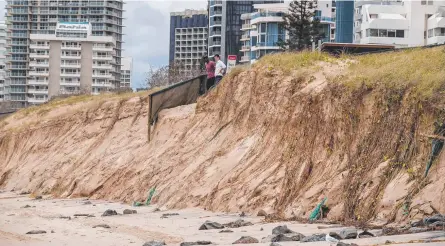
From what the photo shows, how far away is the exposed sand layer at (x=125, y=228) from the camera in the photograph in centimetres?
1998

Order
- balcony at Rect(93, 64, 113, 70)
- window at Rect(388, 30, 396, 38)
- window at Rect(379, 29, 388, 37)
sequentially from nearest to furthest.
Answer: window at Rect(388, 30, 396, 38), window at Rect(379, 29, 388, 37), balcony at Rect(93, 64, 113, 70)

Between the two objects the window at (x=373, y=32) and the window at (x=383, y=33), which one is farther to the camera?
the window at (x=373, y=32)

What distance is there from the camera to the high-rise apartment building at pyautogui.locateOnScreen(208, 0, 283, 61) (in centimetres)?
17162

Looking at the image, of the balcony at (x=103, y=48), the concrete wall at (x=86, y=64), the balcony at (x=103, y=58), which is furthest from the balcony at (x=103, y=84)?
the balcony at (x=103, y=48)

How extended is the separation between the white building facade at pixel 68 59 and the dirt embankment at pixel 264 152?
14998cm

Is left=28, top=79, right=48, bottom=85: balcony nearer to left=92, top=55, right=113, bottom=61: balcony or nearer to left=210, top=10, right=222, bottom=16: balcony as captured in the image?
left=92, top=55, right=113, bottom=61: balcony

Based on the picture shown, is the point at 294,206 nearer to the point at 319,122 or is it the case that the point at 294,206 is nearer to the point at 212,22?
the point at 319,122

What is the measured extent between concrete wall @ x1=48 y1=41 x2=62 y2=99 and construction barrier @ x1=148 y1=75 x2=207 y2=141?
157 m

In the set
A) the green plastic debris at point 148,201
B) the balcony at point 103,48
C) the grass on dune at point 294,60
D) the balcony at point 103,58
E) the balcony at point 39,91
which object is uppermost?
the balcony at point 103,48

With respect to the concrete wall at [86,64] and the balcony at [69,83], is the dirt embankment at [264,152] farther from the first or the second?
the concrete wall at [86,64]

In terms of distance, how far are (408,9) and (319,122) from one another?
3867 inches

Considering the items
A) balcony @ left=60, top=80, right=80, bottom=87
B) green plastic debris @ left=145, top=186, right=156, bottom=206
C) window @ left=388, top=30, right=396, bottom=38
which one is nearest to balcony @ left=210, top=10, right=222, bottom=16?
balcony @ left=60, top=80, right=80, bottom=87

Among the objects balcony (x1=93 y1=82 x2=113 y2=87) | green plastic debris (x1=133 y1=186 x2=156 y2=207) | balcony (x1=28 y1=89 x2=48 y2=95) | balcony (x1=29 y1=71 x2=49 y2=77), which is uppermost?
balcony (x1=29 y1=71 x2=49 y2=77)

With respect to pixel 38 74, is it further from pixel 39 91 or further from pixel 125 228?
pixel 125 228
